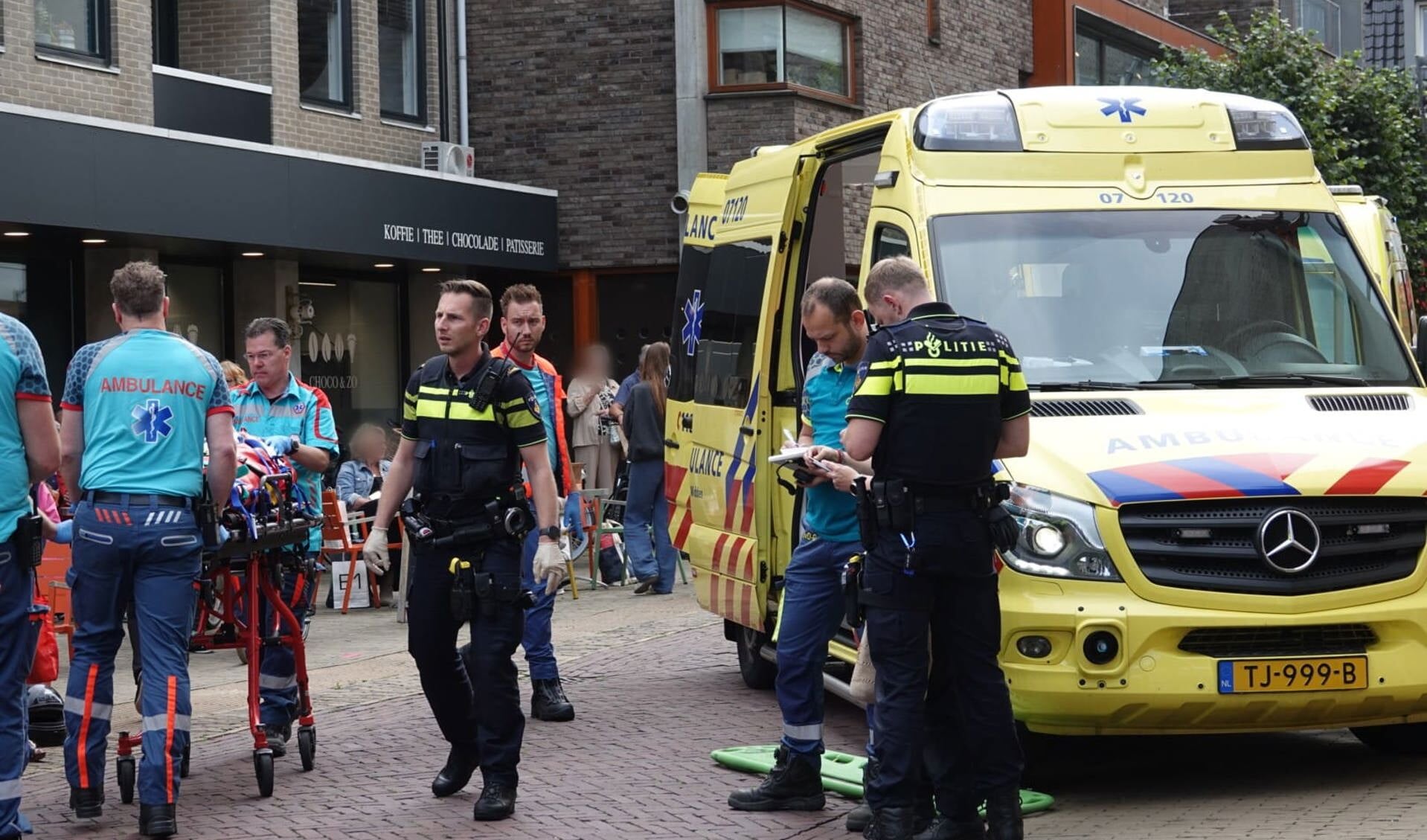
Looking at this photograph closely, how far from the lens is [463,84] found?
934 inches

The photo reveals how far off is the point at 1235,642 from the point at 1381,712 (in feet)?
2.14

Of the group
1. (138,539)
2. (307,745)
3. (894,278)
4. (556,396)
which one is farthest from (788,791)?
(556,396)

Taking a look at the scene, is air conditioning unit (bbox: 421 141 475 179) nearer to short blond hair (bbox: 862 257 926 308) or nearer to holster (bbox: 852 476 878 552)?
short blond hair (bbox: 862 257 926 308)

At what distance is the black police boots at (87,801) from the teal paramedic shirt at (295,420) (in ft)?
5.66

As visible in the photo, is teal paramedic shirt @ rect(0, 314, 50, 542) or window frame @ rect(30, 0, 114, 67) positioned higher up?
window frame @ rect(30, 0, 114, 67)

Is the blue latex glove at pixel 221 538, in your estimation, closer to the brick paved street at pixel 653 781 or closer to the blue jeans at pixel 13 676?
the blue jeans at pixel 13 676

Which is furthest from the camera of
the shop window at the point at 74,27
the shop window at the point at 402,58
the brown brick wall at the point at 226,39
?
the shop window at the point at 402,58

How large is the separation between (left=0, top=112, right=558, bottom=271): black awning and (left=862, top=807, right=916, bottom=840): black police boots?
36.1ft

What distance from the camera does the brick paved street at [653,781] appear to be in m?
7.22

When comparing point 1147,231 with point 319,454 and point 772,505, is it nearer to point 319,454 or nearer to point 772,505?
point 772,505

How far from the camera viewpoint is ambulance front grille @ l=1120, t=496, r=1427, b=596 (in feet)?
23.6

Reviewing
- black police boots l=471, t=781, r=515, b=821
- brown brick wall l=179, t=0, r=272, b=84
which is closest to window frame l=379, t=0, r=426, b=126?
brown brick wall l=179, t=0, r=272, b=84

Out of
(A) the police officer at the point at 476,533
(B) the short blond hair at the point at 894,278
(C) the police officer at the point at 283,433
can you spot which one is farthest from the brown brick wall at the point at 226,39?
(B) the short blond hair at the point at 894,278

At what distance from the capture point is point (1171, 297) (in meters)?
8.30
